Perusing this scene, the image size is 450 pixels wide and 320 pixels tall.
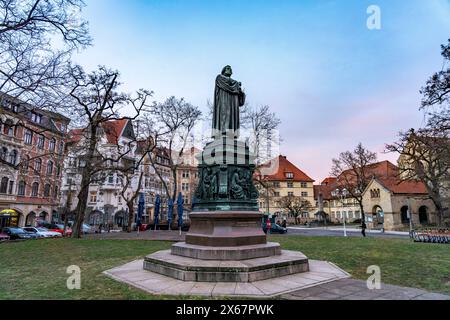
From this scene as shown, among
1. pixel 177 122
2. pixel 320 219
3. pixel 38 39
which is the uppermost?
pixel 177 122

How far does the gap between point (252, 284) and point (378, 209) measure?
5113 cm

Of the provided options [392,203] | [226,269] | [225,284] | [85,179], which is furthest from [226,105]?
[392,203]

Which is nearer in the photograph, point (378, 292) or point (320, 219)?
point (378, 292)

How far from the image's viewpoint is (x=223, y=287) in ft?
18.9

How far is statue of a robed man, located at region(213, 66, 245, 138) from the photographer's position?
403 inches

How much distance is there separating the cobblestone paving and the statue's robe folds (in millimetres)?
5941

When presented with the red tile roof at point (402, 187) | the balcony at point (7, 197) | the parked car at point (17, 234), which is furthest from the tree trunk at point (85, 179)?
the red tile roof at point (402, 187)

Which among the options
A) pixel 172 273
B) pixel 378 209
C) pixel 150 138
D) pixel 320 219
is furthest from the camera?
pixel 320 219

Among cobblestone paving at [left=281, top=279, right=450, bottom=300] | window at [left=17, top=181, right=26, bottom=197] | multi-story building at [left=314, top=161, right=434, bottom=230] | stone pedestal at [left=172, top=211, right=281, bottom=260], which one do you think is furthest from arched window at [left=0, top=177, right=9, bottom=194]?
multi-story building at [left=314, top=161, right=434, bottom=230]

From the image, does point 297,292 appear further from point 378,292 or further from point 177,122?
point 177,122

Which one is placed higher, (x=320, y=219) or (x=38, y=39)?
(x=38, y=39)

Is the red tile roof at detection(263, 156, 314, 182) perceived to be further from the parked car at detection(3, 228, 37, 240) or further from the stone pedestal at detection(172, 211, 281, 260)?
the stone pedestal at detection(172, 211, 281, 260)

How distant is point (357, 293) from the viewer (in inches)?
216
